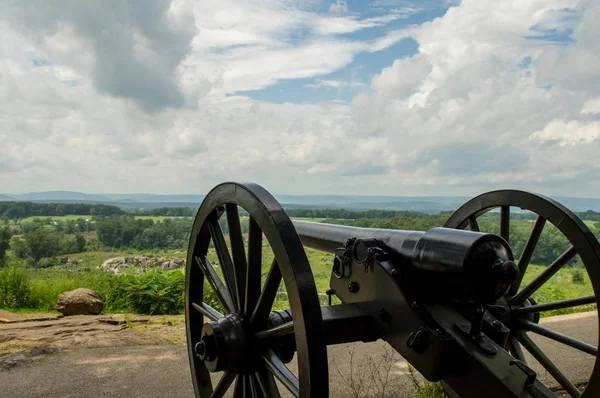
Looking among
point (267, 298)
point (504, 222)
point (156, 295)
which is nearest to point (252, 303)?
point (267, 298)

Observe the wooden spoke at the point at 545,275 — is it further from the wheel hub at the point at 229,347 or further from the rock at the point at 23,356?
the rock at the point at 23,356

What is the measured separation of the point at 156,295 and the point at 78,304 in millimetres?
1070

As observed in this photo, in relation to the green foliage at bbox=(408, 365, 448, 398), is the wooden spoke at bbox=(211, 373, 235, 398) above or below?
above

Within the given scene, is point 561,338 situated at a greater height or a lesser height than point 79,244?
greater

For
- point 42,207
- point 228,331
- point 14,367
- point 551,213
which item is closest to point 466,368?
point 228,331

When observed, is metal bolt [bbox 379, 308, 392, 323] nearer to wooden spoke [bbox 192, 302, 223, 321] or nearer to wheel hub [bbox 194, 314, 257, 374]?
wheel hub [bbox 194, 314, 257, 374]

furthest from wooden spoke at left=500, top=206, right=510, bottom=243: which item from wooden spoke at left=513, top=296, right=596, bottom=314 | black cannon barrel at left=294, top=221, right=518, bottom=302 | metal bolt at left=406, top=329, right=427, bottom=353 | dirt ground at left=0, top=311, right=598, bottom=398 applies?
metal bolt at left=406, top=329, right=427, bottom=353

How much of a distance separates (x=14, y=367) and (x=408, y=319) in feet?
13.7

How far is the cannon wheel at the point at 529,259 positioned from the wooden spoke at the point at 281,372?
6.35 ft

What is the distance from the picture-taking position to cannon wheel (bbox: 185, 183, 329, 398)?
7.03ft

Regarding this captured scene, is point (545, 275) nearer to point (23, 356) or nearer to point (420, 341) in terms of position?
point (420, 341)

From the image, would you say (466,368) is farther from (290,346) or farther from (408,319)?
(290,346)

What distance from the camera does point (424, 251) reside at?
2.66 m

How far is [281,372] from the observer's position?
240cm
